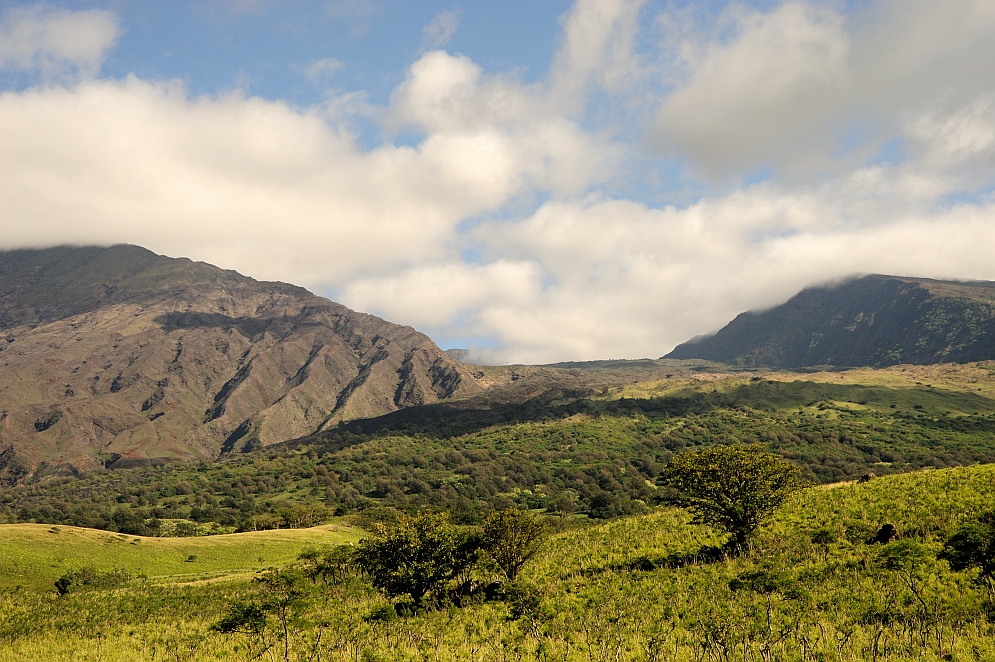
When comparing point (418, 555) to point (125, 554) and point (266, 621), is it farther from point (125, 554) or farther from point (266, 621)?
point (125, 554)

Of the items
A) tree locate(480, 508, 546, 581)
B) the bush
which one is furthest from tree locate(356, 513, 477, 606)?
the bush

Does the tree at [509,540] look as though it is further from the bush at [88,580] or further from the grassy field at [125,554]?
the bush at [88,580]

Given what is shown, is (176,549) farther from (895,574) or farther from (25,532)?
(895,574)

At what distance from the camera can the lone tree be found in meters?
43.9

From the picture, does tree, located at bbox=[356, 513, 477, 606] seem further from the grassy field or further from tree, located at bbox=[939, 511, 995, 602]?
the grassy field

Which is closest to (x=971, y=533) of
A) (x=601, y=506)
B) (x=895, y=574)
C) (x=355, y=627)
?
(x=895, y=574)

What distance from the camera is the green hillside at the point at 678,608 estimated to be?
28.5 meters

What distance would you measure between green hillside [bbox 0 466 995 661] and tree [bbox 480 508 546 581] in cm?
230

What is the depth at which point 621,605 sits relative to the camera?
3747 cm

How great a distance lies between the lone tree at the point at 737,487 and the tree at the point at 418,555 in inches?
761

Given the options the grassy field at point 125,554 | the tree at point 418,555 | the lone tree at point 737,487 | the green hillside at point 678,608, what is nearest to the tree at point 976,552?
the green hillside at point 678,608

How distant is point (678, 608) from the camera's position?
1390 inches

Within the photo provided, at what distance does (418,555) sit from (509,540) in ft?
25.5

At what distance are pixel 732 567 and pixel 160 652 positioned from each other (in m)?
42.9
